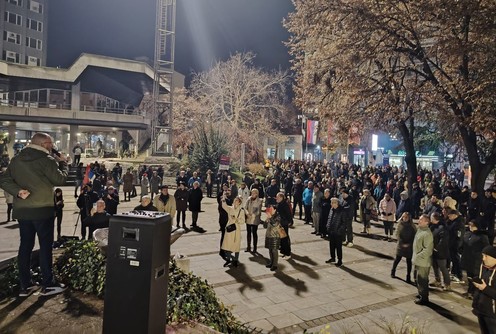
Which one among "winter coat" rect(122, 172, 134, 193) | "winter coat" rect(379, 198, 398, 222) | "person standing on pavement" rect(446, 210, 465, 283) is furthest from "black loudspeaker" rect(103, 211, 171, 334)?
Answer: "winter coat" rect(122, 172, 134, 193)

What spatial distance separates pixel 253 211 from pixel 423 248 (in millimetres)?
4712

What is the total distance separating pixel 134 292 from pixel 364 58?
1420cm

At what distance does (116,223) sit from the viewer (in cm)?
313

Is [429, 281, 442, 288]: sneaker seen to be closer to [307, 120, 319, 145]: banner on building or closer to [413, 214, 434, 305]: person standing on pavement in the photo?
[413, 214, 434, 305]: person standing on pavement

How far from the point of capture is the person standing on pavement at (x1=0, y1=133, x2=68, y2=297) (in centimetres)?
450

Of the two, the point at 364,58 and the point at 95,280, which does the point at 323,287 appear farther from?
the point at 364,58

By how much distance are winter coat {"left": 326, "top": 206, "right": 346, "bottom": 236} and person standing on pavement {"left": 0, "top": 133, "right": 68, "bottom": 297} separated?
22.5 feet

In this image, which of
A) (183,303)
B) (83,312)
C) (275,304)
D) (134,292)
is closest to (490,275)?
(275,304)

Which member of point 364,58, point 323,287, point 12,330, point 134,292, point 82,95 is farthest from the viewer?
point 82,95

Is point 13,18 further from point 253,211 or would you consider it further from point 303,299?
point 303,299

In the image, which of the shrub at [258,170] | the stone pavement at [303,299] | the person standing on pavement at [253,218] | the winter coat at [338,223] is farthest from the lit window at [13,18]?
the winter coat at [338,223]

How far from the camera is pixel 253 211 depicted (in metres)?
10.7

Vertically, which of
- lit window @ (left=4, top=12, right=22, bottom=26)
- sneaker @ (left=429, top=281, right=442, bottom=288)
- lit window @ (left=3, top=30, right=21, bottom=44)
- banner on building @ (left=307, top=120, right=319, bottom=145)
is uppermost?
lit window @ (left=4, top=12, right=22, bottom=26)

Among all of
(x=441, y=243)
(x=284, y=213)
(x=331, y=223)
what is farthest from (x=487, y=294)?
(x=284, y=213)
